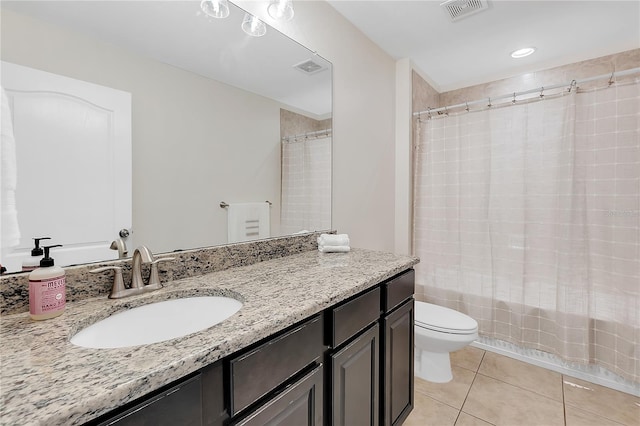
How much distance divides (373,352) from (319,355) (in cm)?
38

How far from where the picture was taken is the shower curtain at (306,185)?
162 cm

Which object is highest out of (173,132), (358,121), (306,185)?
(358,121)

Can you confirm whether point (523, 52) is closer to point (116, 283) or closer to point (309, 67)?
point (309, 67)

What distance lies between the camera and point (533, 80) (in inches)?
102

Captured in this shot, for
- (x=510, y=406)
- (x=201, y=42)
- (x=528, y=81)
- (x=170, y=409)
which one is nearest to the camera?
(x=170, y=409)

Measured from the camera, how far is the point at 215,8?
4.08ft

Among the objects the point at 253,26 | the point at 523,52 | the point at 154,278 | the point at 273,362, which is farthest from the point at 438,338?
the point at 523,52

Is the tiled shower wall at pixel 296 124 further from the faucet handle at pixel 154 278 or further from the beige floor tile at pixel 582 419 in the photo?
the beige floor tile at pixel 582 419

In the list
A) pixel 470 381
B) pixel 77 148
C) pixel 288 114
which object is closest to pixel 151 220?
pixel 77 148

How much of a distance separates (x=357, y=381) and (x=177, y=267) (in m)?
0.80

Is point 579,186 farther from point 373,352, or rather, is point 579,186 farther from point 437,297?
point 373,352

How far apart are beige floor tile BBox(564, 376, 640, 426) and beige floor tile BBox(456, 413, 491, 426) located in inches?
23.6

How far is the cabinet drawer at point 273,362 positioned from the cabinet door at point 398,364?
49cm

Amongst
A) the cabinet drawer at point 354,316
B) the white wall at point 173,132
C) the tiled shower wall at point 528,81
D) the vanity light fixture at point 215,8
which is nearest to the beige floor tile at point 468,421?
the cabinet drawer at point 354,316
